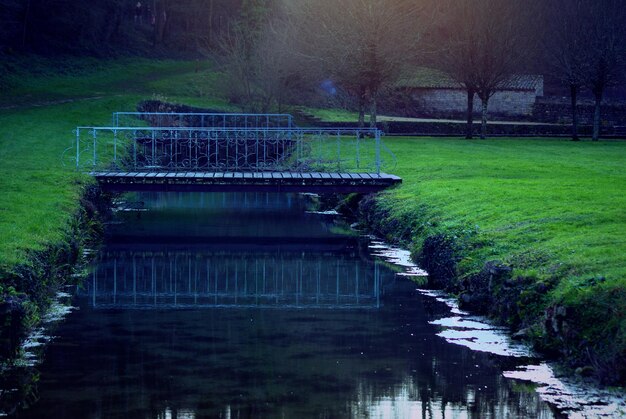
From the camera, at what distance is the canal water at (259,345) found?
13.8 m

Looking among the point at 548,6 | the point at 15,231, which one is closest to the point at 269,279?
the point at 15,231

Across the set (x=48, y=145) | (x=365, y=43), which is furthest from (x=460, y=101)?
(x=48, y=145)

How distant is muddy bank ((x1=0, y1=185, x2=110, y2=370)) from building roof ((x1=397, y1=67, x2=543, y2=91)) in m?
49.3

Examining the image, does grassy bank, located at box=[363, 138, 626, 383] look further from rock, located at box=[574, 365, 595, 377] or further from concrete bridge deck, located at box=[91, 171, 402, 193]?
concrete bridge deck, located at box=[91, 171, 402, 193]

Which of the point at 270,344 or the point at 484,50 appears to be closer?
the point at 270,344

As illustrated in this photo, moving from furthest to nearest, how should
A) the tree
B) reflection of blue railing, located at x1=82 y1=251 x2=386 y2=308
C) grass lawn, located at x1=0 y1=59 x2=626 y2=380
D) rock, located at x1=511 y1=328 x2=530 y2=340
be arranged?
the tree
reflection of blue railing, located at x1=82 y1=251 x2=386 y2=308
grass lawn, located at x1=0 y1=59 x2=626 y2=380
rock, located at x1=511 y1=328 x2=530 y2=340

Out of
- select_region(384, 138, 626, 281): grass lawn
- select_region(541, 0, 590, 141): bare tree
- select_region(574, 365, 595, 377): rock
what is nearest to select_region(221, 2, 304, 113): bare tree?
select_region(384, 138, 626, 281): grass lawn

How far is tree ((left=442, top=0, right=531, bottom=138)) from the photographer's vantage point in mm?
59244

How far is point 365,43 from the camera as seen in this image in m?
54.9

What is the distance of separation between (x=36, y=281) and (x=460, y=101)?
196 feet

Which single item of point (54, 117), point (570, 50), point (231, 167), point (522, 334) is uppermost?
point (570, 50)

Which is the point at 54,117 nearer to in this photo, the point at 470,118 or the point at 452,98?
the point at 470,118

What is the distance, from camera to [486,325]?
59.6 ft

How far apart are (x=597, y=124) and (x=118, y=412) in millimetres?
53478
